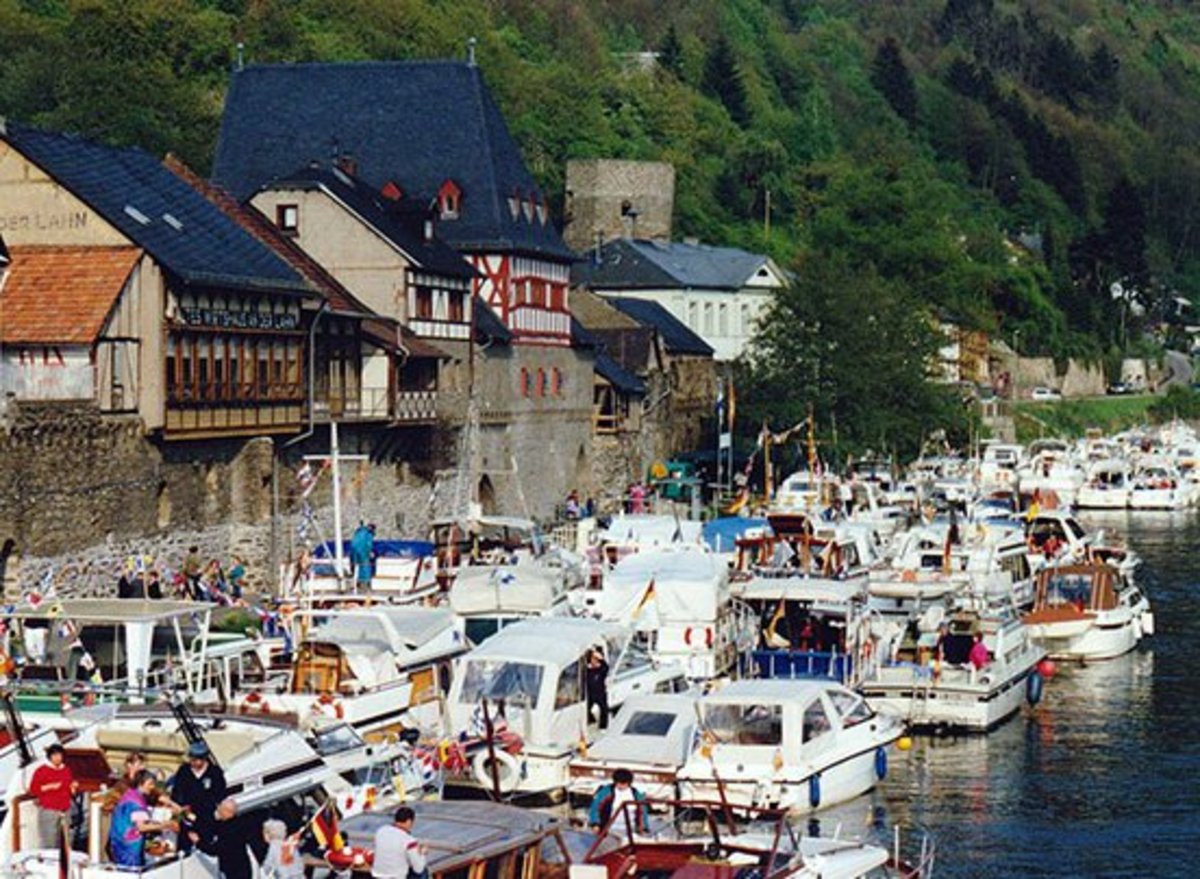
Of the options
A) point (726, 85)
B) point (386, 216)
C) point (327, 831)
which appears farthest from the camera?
point (726, 85)

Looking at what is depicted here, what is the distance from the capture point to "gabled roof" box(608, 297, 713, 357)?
90.6m

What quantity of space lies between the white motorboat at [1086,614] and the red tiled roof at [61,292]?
20.6 m

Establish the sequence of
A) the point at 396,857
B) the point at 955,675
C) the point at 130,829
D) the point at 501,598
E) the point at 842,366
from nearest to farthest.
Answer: the point at 396,857, the point at 130,829, the point at 501,598, the point at 955,675, the point at 842,366

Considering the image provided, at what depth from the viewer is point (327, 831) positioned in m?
23.9

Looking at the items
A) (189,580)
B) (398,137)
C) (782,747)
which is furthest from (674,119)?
(782,747)

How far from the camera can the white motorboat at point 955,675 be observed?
136 ft

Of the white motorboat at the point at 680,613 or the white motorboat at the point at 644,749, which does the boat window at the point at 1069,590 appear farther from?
the white motorboat at the point at 644,749

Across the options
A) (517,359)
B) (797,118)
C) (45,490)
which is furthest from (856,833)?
(797,118)

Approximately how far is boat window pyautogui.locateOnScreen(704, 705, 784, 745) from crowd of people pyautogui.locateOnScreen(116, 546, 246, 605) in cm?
1292

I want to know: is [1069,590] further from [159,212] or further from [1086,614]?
[159,212]

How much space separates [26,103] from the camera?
94.1 meters

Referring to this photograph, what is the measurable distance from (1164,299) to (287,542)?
143340mm

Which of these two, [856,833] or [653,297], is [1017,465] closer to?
[653,297]

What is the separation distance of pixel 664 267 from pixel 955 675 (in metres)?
62.0
